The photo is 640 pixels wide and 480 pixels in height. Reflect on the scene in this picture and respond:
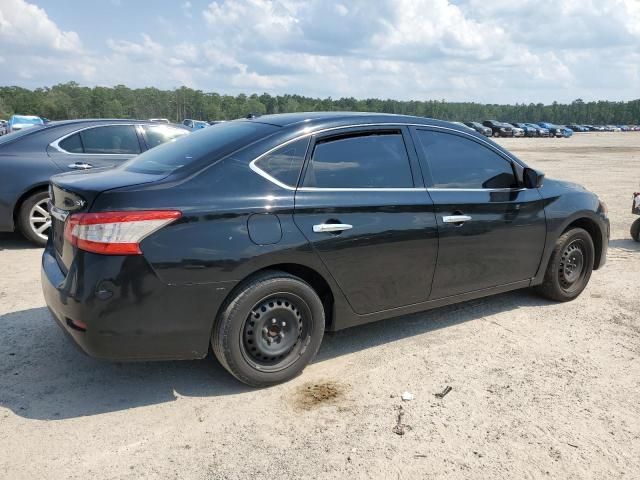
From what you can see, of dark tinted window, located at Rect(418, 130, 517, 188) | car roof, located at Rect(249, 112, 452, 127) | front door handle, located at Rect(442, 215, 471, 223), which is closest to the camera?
car roof, located at Rect(249, 112, 452, 127)

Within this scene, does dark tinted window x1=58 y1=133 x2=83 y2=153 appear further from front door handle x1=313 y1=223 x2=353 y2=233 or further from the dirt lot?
front door handle x1=313 y1=223 x2=353 y2=233

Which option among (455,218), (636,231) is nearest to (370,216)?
(455,218)

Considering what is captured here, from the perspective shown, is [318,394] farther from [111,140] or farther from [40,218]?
[111,140]

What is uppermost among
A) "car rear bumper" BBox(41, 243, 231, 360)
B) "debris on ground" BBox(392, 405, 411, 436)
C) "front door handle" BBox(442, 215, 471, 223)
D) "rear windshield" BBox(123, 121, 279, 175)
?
"rear windshield" BBox(123, 121, 279, 175)

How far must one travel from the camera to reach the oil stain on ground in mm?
3242

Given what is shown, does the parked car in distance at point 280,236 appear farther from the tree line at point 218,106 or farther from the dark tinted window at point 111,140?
the tree line at point 218,106

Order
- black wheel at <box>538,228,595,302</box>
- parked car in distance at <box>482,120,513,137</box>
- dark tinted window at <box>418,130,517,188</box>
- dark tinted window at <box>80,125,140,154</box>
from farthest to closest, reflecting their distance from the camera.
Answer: parked car in distance at <box>482,120,513,137</box>, dark tinted window at <box>80,125,140,154</box>, black wheel at <box>538,228,595,302</box>, dark tinted window at <box>418,130,517,188</box>

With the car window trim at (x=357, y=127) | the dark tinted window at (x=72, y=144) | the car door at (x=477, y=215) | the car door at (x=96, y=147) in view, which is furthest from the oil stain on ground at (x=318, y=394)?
the dark tinted window at (x=72, y=144)

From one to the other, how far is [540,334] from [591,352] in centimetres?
42

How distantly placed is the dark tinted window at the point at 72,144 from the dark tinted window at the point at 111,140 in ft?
0.20

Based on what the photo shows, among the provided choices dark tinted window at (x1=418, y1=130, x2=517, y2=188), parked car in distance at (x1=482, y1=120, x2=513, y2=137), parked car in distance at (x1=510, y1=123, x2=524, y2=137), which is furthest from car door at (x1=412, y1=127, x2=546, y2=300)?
parked car in distance at (x1=510, y1=123, x2=524, y2=137)

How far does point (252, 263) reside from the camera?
314cm

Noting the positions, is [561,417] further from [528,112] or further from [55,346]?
[528,112]

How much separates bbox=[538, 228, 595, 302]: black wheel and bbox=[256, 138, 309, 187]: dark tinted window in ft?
8.91
